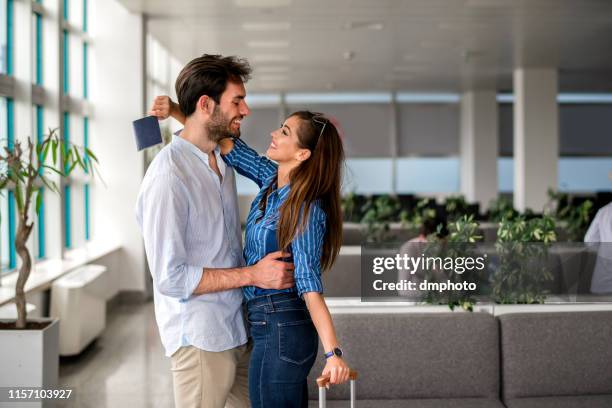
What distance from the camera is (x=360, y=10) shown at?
789 cm

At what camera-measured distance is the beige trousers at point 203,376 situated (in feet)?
5.88

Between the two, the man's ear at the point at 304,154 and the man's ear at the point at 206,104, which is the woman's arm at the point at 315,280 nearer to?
the man's ear at the point at 304,154

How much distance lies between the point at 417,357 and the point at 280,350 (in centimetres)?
121

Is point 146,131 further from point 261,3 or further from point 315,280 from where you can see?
point 261,3

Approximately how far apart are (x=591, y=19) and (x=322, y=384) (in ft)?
26.3

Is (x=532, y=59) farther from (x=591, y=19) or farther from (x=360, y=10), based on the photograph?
(x=360, y=10)

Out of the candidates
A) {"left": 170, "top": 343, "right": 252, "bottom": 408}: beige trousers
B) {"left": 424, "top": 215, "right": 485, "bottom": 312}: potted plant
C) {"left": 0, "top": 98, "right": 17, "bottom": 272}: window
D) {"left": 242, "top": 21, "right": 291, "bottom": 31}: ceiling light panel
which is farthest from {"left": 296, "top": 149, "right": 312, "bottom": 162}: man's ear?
{"left": 242, "top": 21, "right": 291, "bottom": 31}: ceiling light panel

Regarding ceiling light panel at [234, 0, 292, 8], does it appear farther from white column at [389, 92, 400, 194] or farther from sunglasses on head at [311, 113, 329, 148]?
white column at [389, 92, 400, 194]

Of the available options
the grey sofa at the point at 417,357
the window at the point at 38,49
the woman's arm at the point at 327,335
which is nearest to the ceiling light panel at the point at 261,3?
the window at the point at 38,49

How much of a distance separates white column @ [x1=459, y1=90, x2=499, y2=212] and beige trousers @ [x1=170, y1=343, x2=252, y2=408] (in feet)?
48.1

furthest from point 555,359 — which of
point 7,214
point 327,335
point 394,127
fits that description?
point 394,127

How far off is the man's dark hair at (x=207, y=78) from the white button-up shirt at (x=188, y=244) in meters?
0.13

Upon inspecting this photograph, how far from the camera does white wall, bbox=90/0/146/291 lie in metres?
8.12

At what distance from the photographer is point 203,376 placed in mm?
1796
